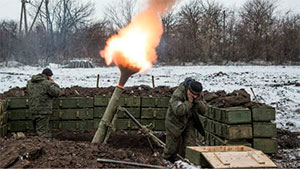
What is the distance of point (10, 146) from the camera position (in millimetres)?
5766

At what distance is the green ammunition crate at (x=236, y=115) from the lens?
8149 millimetres

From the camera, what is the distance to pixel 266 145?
8.38 meters

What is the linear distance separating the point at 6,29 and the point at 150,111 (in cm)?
2519

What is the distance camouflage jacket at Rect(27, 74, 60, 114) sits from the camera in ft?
31.6

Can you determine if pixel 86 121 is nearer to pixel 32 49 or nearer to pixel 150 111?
pixel 150 111

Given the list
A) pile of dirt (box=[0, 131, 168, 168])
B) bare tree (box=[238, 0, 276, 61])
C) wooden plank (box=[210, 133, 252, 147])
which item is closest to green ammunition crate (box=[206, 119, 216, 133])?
wooden plank (box=[210, 133, 252, 147])

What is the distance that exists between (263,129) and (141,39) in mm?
3336

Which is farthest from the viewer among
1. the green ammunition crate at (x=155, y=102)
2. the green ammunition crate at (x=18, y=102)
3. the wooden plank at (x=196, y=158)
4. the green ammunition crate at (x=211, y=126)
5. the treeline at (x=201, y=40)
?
the treeline at (x=201, y=40)

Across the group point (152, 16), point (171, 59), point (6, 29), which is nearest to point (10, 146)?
point (152, 16)

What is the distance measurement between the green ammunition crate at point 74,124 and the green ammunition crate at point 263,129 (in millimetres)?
4856

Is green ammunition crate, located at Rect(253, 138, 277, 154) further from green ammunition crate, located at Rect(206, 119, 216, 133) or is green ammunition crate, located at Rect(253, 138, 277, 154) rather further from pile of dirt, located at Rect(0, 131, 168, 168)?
pile of dirt, located at Rect(0, 131, 168, 168)

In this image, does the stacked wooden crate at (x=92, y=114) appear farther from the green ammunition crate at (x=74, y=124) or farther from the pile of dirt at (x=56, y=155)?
the pile of dirt at (x=56, y=155)

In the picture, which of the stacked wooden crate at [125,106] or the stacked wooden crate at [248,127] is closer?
the stacked wooden crate at [248,127]

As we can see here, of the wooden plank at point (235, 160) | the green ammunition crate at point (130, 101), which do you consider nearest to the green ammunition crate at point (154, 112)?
the green ammunition crate at point (130, 101)
